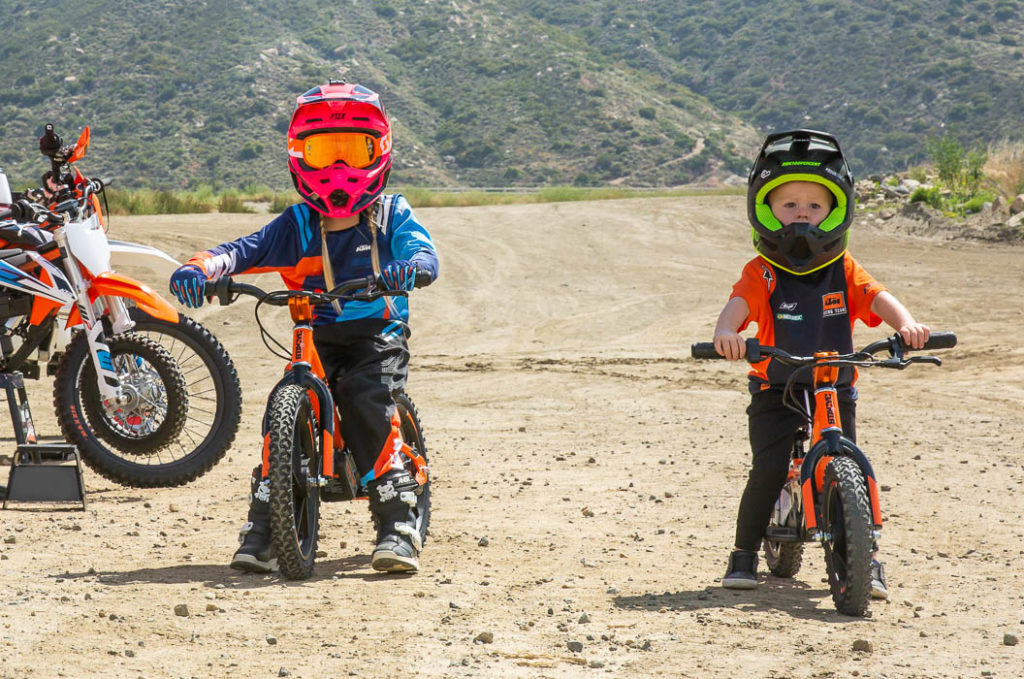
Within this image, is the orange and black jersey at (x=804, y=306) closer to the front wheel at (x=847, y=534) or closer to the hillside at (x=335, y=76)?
the front wheel at (x=847, y=534)

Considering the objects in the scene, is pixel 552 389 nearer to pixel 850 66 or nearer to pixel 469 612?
pixel 469 612

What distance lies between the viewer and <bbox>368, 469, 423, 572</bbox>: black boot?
17.7 feet

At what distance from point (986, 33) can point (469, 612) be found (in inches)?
2726

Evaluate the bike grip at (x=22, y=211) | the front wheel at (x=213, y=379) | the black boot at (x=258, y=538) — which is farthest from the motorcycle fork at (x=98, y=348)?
the black boot at (x=258, y=538)

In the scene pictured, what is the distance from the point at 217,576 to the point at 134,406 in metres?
2.13

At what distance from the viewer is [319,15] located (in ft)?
223

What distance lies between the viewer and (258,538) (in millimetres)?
5281

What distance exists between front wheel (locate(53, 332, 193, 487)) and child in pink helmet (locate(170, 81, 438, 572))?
1575 millimetres

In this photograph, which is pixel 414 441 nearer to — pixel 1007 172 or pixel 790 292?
pixel 790 292

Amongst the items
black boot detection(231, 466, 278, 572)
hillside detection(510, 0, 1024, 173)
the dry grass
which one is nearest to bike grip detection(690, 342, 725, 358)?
black boot detection(231, 466, 278, 572)

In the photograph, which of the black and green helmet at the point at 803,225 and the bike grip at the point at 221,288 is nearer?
the bike grip at the point at 221,288

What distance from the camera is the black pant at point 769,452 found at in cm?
529

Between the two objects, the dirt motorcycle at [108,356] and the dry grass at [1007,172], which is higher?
the dry grass at [1007,172]

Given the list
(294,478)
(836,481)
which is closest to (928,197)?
(836,481)
